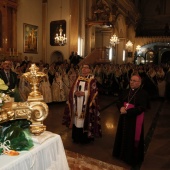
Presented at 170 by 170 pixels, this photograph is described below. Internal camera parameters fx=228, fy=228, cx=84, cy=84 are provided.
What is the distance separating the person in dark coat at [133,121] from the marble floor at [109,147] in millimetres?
271

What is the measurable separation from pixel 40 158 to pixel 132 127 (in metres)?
2.29

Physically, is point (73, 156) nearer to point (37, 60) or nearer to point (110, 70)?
point (110, 70)

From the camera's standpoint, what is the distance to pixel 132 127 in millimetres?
3855

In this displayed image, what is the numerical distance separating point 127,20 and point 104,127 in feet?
70.9

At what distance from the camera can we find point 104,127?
6.42 meters

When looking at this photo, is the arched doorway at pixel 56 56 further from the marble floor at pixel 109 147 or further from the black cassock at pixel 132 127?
the black cassock at pixel 132 127

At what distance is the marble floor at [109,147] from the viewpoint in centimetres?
414

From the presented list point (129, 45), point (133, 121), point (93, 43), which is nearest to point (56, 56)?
point (93, 43)

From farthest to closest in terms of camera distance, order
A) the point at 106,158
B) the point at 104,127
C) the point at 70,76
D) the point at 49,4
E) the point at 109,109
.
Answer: the point at 49,4 < the point at 70,76 < the point at 109,109 < the point at 104,127 < the point at 106,158

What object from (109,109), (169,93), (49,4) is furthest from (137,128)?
(49,4)

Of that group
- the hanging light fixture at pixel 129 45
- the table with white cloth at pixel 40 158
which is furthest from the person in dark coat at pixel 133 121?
the hanging light fixture at pixel 129 45

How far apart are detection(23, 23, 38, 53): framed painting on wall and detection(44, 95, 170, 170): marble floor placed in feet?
32.4

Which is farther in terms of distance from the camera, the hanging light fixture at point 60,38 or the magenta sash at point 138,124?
the hanging light fixture at point 60,38

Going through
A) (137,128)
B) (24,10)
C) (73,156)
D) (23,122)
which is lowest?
(73,156)
